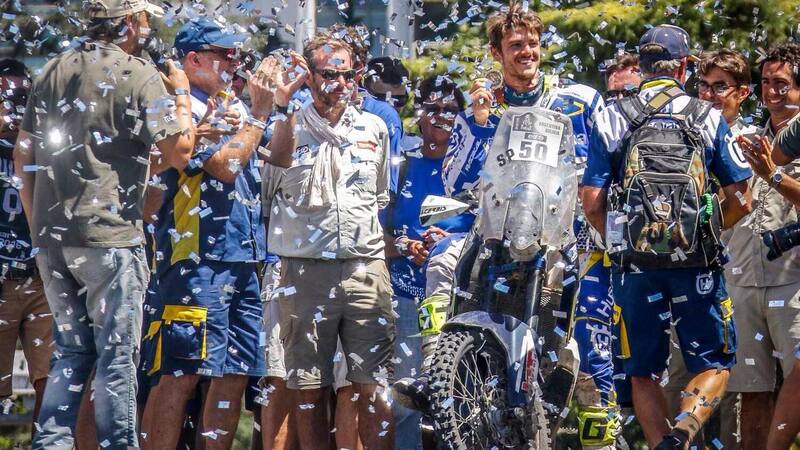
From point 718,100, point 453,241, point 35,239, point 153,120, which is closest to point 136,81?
point 153,120

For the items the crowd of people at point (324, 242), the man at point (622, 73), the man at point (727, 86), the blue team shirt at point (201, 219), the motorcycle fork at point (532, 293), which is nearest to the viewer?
the crowd of people at point (324, 242)

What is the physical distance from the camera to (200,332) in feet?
24.9

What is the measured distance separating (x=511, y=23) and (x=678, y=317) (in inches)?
68.8

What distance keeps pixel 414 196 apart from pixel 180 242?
1.64m

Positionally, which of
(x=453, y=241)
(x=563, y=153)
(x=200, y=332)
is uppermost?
(x=563, y=153)

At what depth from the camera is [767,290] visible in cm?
828

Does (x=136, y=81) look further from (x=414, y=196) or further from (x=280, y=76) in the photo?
(x=414, y=196)

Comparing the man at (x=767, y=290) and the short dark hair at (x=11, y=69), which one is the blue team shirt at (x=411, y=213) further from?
the short dark hair at (x=11, y=69)

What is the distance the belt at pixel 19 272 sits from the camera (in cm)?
849

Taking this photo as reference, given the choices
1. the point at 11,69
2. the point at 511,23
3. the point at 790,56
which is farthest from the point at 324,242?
the point at 790,56

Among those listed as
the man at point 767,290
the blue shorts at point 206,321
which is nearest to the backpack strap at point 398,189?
the blue shorts at point 206,321

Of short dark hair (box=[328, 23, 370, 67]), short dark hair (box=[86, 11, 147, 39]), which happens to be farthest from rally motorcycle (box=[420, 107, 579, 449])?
short dark hair (box=[86, 11, 147, 39])

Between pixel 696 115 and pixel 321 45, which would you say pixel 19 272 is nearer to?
pixel 321 45

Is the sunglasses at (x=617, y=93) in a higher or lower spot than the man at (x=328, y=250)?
higher
